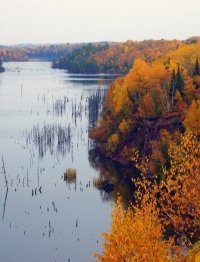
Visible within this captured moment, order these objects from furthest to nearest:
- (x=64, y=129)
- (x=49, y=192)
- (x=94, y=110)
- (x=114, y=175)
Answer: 1. (x=94, y=110)
2. (x=64, y=129)
3. (x=114, y=175)
4. (x=49, y=192)

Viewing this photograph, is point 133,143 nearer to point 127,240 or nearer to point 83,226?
point 83,226

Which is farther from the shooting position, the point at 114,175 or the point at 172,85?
the point at 172,85

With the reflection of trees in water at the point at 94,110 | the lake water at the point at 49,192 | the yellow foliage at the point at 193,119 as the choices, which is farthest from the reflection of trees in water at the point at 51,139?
the yellow foliage at the point at 193,119

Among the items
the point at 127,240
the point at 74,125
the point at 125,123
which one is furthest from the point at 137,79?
the point at 127,240

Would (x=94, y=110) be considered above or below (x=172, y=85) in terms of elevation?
below

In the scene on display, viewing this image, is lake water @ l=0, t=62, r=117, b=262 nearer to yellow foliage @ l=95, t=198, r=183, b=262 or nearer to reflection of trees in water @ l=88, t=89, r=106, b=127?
reflection of trees in water @ l=88, t=89, r=106, b=127

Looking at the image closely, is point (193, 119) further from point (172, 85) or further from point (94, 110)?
point (94, 110)

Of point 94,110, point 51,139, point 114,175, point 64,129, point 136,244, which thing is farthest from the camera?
point 94,110

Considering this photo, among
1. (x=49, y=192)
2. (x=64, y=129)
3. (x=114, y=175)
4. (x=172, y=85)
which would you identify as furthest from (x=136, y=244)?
(x=64, y=129)
